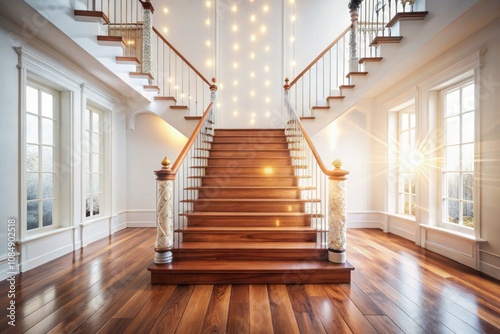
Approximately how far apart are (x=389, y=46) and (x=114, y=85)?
4103mm

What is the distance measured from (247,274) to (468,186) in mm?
2924

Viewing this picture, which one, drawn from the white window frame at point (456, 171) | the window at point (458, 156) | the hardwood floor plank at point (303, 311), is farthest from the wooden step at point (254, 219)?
the window at point (458, 156)

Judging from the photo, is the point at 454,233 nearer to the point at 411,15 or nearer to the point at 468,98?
the point at 468,98

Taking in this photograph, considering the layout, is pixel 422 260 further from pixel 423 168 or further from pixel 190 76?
pixel 190 76

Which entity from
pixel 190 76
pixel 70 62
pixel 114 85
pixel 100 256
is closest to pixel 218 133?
pixel 190 76

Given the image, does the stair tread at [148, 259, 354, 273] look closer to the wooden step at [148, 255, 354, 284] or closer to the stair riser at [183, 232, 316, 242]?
the wooden step at [148, 255, 354, 284]

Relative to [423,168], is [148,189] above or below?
below

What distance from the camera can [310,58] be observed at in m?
5.98

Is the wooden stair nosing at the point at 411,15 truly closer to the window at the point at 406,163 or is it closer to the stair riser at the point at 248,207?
the window at the point at 406,163

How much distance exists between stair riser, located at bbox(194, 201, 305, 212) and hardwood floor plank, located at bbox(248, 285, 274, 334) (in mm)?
1169

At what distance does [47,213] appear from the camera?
11.3ft

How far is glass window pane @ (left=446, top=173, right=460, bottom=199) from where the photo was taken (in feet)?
11.2

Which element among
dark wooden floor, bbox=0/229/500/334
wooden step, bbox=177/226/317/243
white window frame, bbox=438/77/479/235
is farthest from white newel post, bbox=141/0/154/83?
white window frame, bbox=438/77/479/235

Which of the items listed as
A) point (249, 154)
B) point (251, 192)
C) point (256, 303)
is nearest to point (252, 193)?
point (251, 192)
